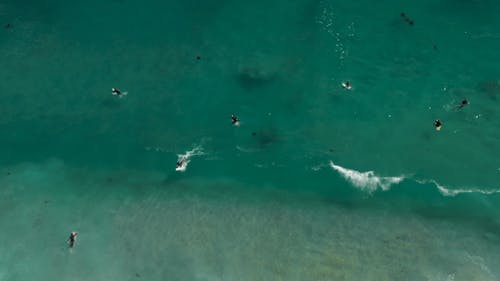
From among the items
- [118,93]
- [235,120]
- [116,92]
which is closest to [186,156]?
[235,120]

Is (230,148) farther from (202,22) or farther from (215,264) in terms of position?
(202,22)

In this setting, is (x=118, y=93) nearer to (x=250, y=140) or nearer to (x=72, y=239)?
(x=250, y=140)

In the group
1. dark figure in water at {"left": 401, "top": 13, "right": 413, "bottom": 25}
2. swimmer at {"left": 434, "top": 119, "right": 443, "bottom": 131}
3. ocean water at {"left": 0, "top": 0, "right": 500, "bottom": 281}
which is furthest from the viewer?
dark figure in water at {"left": 401, "top": 13, "right": 413, "bottom": 25}

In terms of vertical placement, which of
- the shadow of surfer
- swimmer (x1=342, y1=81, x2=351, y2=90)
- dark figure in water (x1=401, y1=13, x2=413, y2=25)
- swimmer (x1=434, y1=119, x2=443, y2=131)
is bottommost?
the shadow of surfer

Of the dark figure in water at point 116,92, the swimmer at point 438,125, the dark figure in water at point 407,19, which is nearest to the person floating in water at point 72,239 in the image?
the dark figure in water at point 116,92

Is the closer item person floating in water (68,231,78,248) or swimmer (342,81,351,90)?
person floating in water (68,231,78,248)

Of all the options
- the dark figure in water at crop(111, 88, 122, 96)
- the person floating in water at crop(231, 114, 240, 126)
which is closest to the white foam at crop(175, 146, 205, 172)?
the person floating in water at crop(231, 114, 240, 126)

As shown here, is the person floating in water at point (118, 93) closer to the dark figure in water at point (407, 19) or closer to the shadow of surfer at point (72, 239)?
the shadow of surfer at point (72, 239)

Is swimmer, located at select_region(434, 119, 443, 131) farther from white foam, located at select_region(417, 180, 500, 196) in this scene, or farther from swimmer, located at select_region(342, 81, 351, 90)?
swimmer, located at select_region(342, 81, 351, 90)
